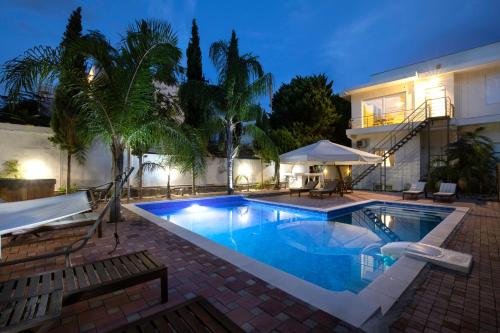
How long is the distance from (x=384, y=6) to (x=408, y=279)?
235ft

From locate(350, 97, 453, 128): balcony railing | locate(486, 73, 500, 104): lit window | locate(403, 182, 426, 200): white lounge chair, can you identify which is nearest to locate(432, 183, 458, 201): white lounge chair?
locate(403, 182, 426, 200): white lounge chair

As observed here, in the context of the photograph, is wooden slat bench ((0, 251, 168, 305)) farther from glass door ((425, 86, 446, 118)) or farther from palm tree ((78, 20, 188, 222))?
glass door ((425, 86, 446, 118))

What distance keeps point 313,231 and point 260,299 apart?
4703mm

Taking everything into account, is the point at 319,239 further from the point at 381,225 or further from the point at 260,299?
the point at 260,299

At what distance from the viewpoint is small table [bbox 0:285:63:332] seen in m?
1.61

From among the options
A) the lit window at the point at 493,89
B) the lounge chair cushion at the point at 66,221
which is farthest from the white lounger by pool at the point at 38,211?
the lit window at the point at 493,89

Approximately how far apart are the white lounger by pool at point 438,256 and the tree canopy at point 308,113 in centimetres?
1514

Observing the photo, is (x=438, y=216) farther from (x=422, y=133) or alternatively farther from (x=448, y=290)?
(x=422, y=133)

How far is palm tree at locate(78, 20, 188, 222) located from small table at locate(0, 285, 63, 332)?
4.21 m

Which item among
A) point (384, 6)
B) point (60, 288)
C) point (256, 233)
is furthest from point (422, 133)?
point (384, 6)

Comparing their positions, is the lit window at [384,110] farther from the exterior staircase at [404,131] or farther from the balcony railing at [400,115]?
the exterior staircase at [404,131]

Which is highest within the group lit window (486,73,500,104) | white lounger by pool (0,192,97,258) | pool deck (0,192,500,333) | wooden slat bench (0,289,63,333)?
lit window (486,73,500,104)

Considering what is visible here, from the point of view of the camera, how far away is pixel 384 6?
56.4m

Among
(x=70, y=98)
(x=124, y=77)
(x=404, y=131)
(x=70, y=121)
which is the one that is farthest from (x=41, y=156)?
(x=404, y=131)
